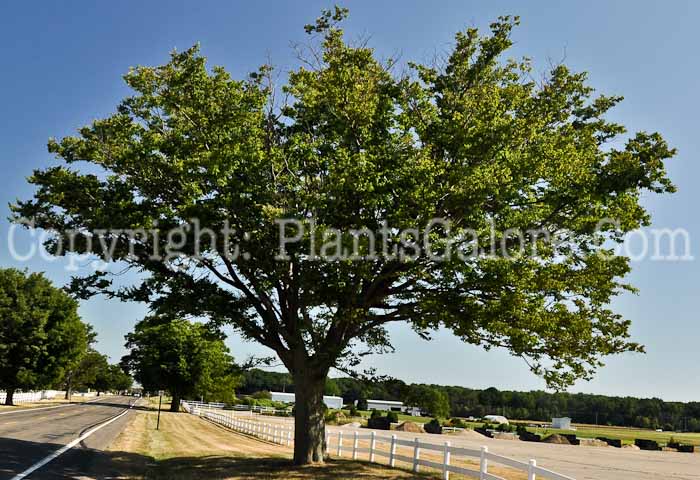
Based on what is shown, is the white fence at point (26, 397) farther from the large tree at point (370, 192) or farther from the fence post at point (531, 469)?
the fence post at point (531, 469)

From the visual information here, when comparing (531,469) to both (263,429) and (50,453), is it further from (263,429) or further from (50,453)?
(263,429)

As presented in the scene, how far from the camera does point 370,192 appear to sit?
53.0 ft

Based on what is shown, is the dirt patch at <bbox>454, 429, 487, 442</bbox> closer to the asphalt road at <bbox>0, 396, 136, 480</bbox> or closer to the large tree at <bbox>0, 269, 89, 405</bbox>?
the asphalt road at <bbox>0, 396, 136, 480</bbox>

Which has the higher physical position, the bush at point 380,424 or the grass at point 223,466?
the grass at point 223,466

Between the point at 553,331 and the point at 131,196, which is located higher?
the point at 131,196

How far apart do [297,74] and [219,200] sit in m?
4.53

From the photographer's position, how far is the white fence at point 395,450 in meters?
15.3

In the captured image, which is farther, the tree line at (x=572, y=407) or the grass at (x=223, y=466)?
the tree line at (x=572, y=407)

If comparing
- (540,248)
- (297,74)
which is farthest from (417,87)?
(540,248)

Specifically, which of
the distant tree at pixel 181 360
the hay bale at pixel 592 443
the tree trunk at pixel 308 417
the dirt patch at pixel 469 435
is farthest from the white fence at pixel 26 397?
the tree trunk at pixel 308 417

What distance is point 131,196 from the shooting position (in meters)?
18.9

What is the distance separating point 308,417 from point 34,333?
48835 mm

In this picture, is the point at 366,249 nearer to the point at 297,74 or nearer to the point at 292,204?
the point at 292,204

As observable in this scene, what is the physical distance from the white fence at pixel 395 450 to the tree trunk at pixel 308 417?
106 inches
